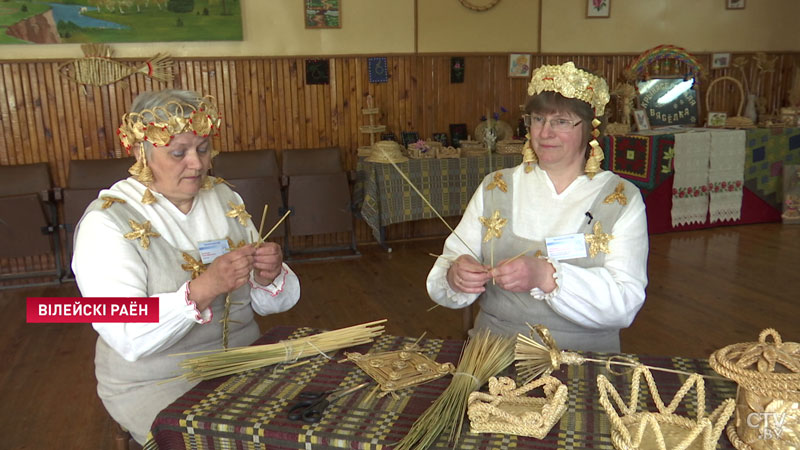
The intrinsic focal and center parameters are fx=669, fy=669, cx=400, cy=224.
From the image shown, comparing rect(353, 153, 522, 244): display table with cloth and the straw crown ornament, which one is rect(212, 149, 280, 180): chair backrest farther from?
the straw crown ornament

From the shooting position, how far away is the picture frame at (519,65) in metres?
6.69

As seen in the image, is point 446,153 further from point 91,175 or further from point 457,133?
point 91,175

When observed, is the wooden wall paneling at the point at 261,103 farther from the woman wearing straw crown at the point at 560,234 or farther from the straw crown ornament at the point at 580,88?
the straw crown ornament at the point at 580,88

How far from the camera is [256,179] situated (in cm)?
552

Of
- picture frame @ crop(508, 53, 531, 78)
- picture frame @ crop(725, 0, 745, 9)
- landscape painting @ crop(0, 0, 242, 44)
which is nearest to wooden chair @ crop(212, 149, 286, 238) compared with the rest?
landscape painting @ crop(0, 0, 242, 44)

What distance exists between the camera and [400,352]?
5.98 feet

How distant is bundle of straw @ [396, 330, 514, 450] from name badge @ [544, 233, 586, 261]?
456 mm

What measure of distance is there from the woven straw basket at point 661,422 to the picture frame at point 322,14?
5220 mm

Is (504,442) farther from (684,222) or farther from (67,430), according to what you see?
(684,222)

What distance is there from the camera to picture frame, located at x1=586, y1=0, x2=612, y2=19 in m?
6.92

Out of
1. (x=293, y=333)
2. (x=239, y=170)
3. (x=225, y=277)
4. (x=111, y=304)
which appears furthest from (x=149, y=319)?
(x=239, y=170)

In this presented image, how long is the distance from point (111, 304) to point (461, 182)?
14.6ft

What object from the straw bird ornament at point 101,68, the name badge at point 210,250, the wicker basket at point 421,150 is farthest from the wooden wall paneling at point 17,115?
the name badge at point 210,250
